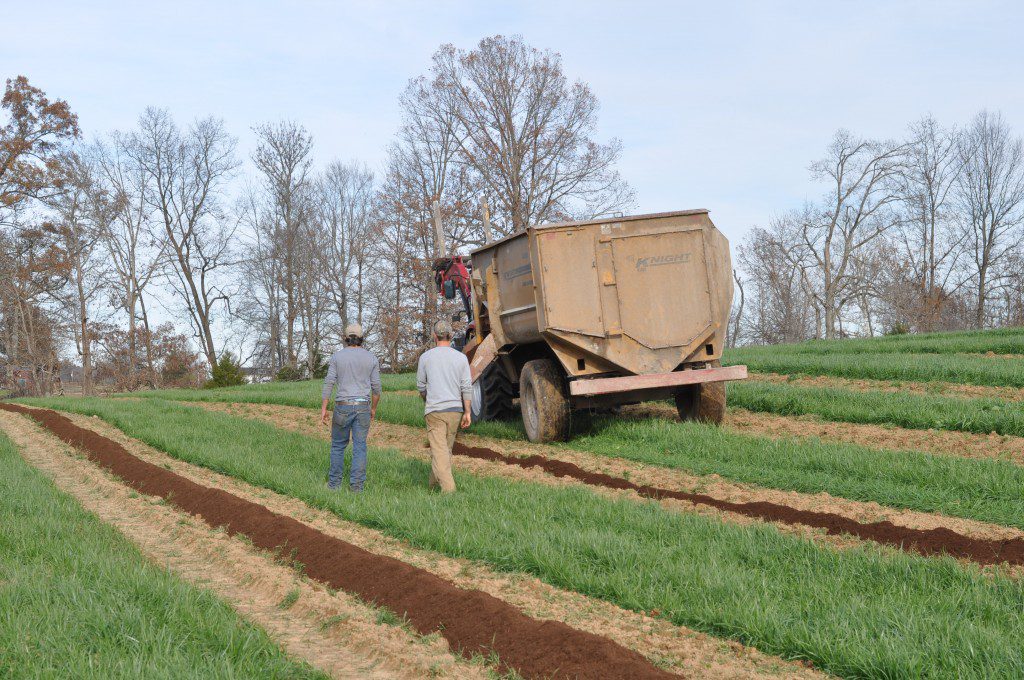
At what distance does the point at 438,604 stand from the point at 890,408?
30.0ft

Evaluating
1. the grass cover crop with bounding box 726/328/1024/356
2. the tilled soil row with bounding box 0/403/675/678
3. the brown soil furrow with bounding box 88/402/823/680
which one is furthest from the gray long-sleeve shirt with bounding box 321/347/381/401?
the grass cover crop with bounding box 726/328/1024/356

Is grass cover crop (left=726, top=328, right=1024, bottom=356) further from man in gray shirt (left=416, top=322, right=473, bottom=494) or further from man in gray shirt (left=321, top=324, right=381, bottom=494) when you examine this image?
man in gray shirt (left=321, top=324, right=381, bottom=494)

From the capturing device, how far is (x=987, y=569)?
5.59 m

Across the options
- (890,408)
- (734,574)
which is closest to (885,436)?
(890,408)

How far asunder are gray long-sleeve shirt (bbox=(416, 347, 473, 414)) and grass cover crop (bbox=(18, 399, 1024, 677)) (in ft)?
3.07

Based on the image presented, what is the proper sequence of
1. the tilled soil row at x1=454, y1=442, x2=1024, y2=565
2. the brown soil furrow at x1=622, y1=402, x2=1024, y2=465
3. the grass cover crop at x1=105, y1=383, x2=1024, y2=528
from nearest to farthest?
the tilled soil row at x1=454, y1=442, x2=1024, y2=565 < the grass cover crop at x1=105, y1=383, x2=1024, y2=528 < the brown soil furrow at x1=622, y1=402, x2=1024, y2=465

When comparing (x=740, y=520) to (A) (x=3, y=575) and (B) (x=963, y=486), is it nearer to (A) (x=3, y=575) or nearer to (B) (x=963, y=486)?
(B) (x=963, y=486)

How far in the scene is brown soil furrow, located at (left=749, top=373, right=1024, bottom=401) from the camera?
13570mm

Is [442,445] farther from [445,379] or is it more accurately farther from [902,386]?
[902,386]

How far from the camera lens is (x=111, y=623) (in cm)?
461

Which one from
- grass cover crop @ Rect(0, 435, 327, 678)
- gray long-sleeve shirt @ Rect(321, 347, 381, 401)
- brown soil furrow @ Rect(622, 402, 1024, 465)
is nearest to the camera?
grass cover crop @ Rect(0, 435, 327, 678)

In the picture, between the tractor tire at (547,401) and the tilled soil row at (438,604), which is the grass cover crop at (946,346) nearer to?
the tractor tire at (547,401)

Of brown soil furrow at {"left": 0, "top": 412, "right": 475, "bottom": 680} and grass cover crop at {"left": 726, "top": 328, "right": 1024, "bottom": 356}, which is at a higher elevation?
grass cover crop at {"left": 726, "top": 328, "right": 1024, "bottom": 356}

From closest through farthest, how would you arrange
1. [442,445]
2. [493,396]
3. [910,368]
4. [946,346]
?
1. [442,445]
2. [493,396]
3. [910,368]
4. [946,346]
